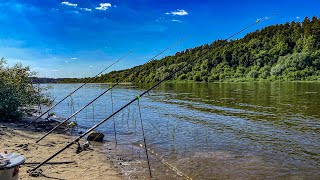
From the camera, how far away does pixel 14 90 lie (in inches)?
864

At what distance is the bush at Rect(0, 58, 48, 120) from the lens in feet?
68.3

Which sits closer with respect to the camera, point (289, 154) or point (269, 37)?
point (289, 154)

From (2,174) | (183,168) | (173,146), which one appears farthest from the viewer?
(173,146)

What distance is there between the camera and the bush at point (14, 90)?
20.8 metres

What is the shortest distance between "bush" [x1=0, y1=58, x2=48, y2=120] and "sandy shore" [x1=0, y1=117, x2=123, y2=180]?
2771 mm

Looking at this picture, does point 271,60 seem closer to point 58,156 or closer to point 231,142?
point 231,142

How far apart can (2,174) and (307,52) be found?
143 metres

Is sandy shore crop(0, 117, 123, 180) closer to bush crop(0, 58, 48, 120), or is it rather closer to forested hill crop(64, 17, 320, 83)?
bush crop(0, 58, 48, 120)

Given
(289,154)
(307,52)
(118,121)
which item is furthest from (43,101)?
(307,52)

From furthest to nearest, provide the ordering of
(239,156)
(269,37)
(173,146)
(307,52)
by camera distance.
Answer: (269,37) < (307,52) < (173,146) < (239,156)

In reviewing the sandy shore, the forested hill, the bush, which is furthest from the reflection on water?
the forested hill

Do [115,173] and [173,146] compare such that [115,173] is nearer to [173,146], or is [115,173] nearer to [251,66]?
[173,146]

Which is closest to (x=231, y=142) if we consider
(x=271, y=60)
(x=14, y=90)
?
(x=14, y=90)

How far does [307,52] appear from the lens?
131875 mm
